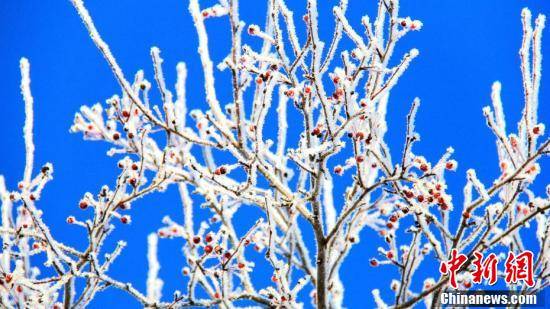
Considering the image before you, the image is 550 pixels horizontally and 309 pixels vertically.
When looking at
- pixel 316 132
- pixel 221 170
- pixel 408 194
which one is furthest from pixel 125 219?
pixel 408 194

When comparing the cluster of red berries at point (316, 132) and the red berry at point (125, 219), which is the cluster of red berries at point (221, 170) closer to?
the cluster of red berries at point (316, 132)

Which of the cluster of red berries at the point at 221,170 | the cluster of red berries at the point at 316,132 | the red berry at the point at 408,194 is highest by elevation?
the cluster of red berries at the point at 316,132

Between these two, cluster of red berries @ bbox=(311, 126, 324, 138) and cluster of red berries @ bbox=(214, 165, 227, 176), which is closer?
cluster of red berries @ bbox=(214, 165, 227, 176)

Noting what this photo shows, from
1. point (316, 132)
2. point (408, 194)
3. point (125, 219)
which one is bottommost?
point (125, 219)

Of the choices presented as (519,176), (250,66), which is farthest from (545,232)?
(250,66)

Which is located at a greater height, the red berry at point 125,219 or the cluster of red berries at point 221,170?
the cluster of red berries at point 221,170

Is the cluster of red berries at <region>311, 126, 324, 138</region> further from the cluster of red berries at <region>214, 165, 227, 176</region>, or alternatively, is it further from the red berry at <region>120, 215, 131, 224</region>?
the red berry at <region>120, 215, 131, 224</region>

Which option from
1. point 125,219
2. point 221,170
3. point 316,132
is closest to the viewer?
point 221,170

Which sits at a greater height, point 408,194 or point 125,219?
point 408,194

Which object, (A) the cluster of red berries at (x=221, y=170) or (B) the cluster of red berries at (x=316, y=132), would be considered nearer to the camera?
(A) the cluster of red berries at (x=221, y=170)

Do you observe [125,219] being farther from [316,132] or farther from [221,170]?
[316,132]

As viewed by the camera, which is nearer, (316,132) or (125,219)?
(316,132)

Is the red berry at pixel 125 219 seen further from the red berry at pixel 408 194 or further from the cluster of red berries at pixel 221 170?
the red berry at pixel 408 194

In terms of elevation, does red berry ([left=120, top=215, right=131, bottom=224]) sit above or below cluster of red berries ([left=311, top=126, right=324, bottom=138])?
below
